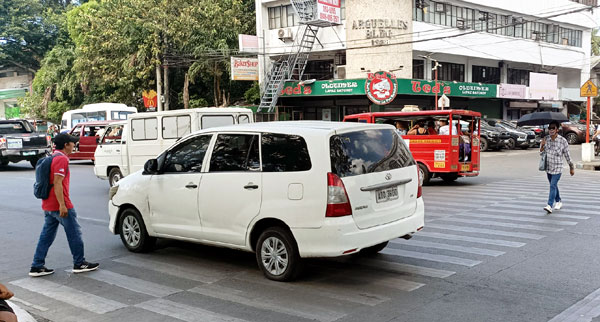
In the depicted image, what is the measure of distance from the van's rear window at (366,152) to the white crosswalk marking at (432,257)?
134cm

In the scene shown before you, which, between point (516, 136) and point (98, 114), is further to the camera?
point (98, 114)

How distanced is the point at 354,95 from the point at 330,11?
18.4 ft

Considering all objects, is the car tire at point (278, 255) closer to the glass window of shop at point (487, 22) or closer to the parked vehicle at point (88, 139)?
the parked vehicle at point (88, 139)

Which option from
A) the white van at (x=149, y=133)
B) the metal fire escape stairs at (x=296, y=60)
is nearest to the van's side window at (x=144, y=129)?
the white van at (x=149, y=133)

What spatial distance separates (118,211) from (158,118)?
6067 millimetres

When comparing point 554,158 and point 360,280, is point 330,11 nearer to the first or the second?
point 554,158

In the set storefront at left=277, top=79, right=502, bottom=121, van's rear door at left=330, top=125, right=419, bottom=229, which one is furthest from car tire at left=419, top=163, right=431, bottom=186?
storefront at left=277, top=79, right=502, bottom=121

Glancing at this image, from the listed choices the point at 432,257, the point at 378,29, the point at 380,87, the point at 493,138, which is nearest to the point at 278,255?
the point at 432,257

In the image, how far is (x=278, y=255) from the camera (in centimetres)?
594

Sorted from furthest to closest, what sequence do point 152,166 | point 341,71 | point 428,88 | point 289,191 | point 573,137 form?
point 573,137, point 341,71, point 428,88, point 152,166, point 289,191

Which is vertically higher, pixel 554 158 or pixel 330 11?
pixel 330 11

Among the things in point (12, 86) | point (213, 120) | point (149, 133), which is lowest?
point (149, 133)

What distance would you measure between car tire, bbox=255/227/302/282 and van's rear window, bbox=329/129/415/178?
0.96m

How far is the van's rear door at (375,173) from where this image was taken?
562 cm
